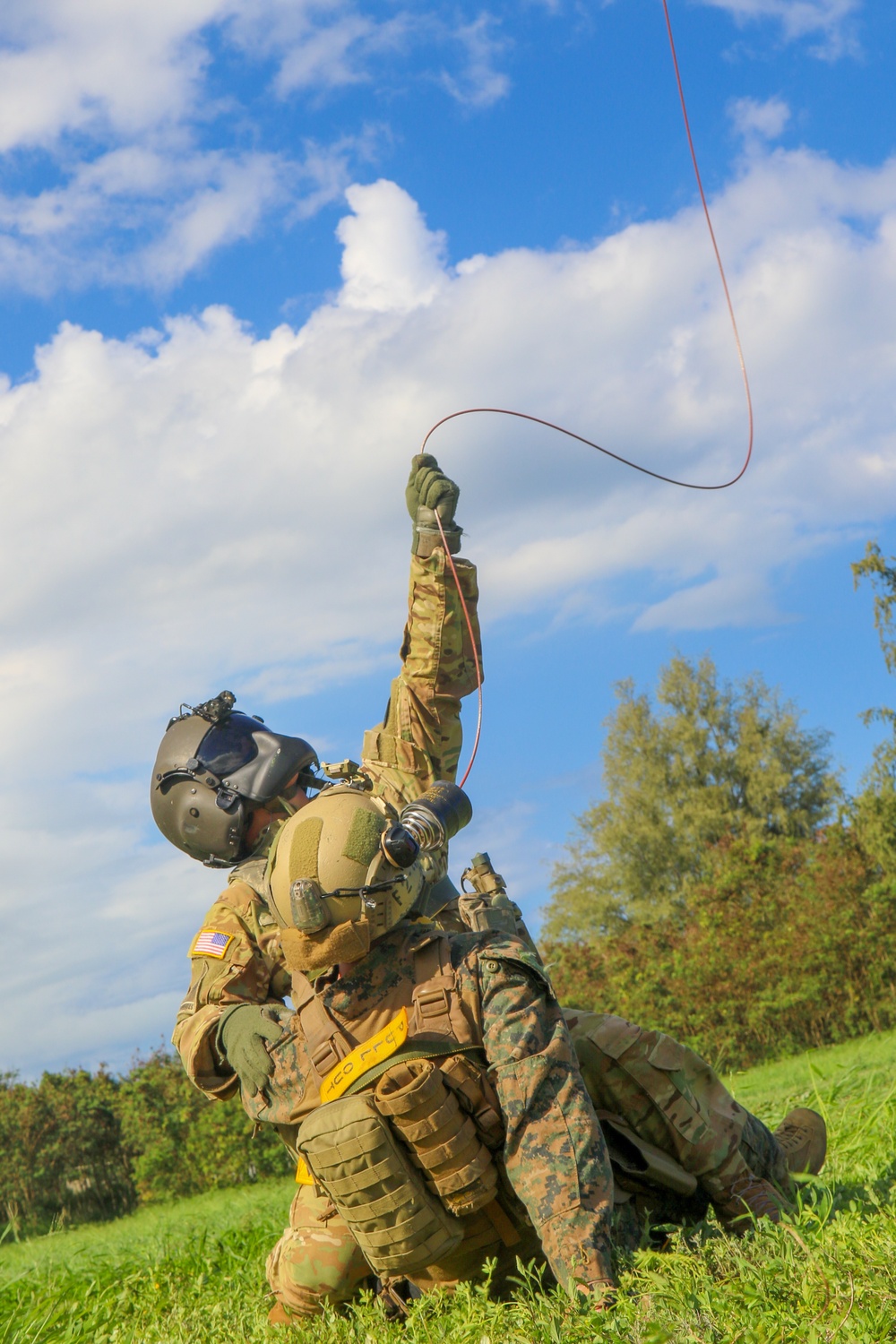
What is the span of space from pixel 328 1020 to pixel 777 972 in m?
14.5

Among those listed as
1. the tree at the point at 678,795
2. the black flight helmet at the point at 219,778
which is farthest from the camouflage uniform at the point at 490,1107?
the tree at the point at 678,795

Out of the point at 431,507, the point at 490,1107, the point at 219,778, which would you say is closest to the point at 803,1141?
the point at 490,1107

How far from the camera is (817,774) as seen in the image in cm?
3625

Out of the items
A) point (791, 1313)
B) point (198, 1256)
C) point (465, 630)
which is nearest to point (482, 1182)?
point (791, 1313)

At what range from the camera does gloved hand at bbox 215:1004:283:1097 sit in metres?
4.25

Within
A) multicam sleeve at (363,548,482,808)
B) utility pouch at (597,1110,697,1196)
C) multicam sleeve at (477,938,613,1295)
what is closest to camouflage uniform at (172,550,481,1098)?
multicam sleeve at (363,548,482,808)

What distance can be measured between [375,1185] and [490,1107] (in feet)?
1.43

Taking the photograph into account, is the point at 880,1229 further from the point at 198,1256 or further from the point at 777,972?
the point at 777,972

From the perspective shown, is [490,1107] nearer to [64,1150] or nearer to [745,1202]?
[745,1202]

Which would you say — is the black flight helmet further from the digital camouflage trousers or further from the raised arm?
the digital camouflage trousers

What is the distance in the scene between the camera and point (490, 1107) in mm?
3887

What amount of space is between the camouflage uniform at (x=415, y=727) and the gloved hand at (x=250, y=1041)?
1.64 feet

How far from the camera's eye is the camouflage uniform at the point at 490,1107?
3.60 m

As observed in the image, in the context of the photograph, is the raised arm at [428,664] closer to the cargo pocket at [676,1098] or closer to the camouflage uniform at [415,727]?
the camouflage uniform at [415,727]
